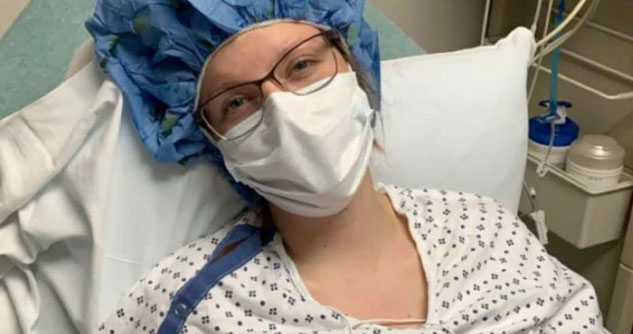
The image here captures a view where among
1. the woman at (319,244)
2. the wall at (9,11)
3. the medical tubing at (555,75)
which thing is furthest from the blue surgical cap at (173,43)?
the medical tubing at (555,75)

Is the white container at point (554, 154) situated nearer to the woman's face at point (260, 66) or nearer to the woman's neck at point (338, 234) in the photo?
the woman's neck at point (338, 234)

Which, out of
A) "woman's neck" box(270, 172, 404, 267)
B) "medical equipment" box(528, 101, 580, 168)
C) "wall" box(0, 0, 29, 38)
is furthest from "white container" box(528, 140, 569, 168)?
"wall" box(0, 0, 29, 38)

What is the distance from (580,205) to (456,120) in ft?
1.72

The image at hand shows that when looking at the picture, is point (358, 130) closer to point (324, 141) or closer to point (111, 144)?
point (324, 141)

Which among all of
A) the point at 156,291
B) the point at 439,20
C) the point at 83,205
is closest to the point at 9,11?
the point at 83,205

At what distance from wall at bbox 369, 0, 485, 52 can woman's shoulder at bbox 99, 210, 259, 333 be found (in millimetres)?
967

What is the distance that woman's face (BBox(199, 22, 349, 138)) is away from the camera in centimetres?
112

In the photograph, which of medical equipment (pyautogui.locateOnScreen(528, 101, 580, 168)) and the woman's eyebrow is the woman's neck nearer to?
the woman's eyebrow

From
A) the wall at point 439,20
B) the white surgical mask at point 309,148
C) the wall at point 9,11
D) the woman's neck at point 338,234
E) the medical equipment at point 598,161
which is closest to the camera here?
the white surgical mask at point 309,148

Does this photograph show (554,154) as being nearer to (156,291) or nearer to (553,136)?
(553,136)

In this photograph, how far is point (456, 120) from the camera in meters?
1.45

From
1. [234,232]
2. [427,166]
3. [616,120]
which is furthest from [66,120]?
[616,120]

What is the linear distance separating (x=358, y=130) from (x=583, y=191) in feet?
2.73

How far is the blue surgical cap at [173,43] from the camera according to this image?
111 cm
